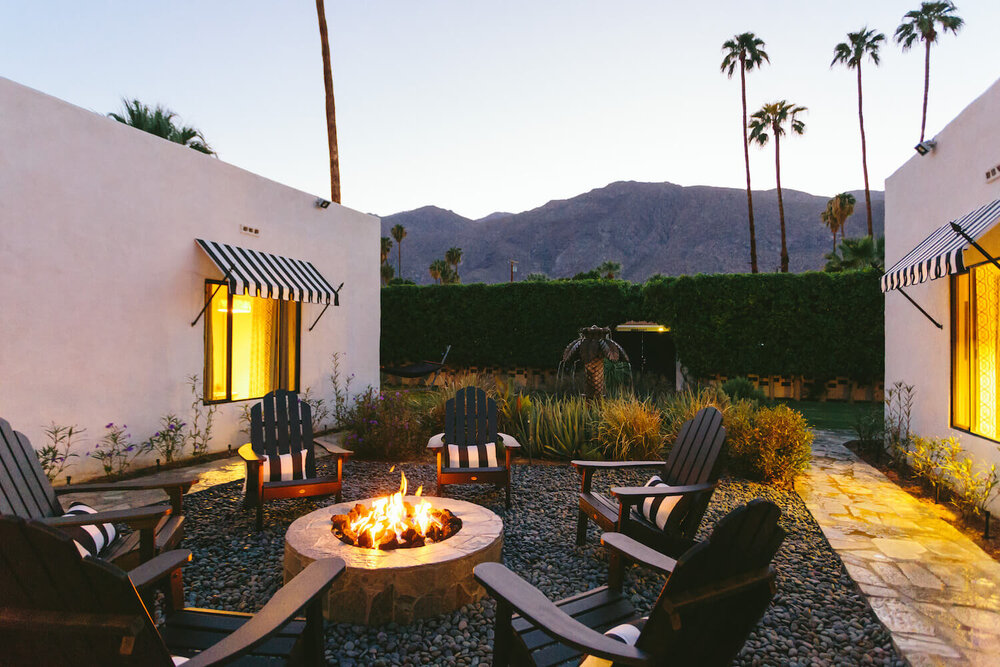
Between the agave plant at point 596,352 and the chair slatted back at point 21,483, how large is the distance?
18.2 ft

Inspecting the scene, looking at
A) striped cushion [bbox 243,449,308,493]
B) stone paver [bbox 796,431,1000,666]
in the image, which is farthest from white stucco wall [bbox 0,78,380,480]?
stone paver [bbox 796,431,1000,666]

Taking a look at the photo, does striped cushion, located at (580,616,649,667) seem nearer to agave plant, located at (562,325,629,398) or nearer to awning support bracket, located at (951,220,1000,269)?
awning support bracket, located at (951,220,1000,269)

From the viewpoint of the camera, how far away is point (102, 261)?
500cm

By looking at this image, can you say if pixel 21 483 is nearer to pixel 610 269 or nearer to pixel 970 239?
pixel 970 239

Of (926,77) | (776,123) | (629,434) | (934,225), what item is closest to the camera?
(934,225)

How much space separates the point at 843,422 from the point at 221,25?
12.4 meters

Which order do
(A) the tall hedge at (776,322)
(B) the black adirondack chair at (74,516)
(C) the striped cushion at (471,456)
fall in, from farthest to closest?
(A) the tall hedge at (776,322) → (C) the striped cushion at (471,456) → (B) the black adirondack chair at (74,516)

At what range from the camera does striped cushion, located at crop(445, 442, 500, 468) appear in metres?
4.52

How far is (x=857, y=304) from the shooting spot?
412 inches

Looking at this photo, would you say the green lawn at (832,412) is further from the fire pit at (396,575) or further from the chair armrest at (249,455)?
the chair armrest at (249,455)

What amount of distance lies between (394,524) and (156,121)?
40.9 ft

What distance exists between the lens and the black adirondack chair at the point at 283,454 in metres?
3.78

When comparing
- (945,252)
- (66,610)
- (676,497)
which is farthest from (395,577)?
(945,252)

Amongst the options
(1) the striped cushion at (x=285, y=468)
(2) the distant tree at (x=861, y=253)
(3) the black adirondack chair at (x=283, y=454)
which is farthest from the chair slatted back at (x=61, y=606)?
(2) the distant tree at (x=861, y=253)
